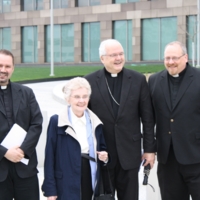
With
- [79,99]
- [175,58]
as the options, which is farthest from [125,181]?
[175,58]

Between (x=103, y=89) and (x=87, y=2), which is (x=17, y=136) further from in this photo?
(x=87, y=2)

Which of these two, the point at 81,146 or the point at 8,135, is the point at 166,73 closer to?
the point at 81,146

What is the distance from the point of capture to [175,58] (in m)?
4.72

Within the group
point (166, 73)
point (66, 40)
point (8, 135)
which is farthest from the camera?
point (66, 40)


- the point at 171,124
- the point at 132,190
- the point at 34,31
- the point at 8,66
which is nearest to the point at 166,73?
the point at 171,124

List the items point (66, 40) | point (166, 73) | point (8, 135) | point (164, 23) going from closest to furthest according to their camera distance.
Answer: point (8, 135), point (166, 73), point (164, 23), point (66, 40)

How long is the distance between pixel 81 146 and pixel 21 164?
0.63 m

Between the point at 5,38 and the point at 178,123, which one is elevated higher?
the point at 5,38

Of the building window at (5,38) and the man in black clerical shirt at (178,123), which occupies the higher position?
the building window at (5,38)

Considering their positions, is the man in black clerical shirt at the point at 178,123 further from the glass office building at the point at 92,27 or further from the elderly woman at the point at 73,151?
the glass office building at the point at 92,27

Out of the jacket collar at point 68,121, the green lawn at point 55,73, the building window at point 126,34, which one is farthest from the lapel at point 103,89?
the building window at point 126,34

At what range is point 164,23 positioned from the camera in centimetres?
3850

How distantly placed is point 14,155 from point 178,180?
1.92m

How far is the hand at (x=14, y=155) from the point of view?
4.14m
